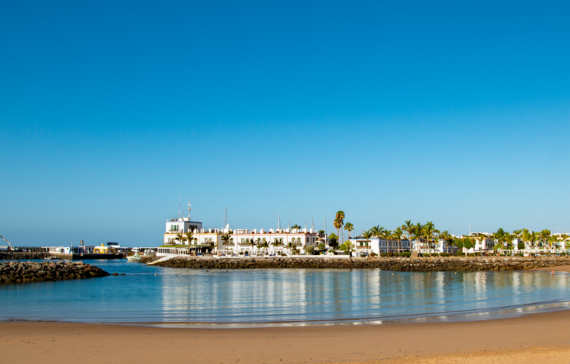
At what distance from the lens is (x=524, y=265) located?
82.7 meters

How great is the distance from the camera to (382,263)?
94.1 metres

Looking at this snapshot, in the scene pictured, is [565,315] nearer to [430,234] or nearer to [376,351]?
[376,351]

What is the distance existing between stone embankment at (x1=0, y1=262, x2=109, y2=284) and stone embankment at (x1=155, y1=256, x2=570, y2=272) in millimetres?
35344

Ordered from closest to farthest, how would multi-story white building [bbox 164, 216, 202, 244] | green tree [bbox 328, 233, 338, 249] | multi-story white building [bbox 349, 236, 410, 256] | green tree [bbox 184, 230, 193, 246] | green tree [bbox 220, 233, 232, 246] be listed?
multi-story white building [bbox 349, 236, 410, 256] < green tree [bbox 328, 233, 338, 249] < green tree [bbox 184, 230, 193, 246] < green tree [bbox 220, 233, 232, 246] < multi-story white building [bbox 164, 216, 202, 244]

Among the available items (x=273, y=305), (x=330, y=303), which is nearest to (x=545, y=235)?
(x=330, y=303)

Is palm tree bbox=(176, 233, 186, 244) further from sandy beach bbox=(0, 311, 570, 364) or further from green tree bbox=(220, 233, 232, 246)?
sandy beach bbox=(0, 311, 570, 364)

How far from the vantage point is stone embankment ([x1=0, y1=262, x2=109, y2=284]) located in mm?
53188

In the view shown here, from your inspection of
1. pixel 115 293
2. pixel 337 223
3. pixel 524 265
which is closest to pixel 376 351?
pixel 115 293

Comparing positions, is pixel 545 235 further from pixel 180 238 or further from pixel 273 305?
pixel 273 305

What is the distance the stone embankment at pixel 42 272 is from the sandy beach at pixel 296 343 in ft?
116

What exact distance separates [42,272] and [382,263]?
5907cm

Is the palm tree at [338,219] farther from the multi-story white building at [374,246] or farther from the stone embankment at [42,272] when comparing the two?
the stone embankment at [42,272]

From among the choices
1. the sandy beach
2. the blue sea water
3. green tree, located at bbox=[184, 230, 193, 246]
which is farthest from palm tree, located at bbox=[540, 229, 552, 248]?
the sandy beach

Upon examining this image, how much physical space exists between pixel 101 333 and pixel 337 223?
4120 inches
